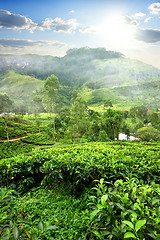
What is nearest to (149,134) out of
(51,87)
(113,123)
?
(113,123)

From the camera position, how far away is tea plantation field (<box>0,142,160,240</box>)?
1.57 metres

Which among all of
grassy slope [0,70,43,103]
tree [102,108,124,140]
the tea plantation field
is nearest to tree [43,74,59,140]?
tree [102,108,124,140]

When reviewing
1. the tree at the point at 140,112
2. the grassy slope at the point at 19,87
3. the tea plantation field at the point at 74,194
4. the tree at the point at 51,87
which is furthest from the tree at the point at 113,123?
the grassy slope at the point at 19,87

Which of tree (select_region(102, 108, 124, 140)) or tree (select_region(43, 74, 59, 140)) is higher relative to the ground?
tree (select_region(43, 74, 59, 140))

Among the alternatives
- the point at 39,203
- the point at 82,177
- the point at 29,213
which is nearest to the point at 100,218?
the point at 82,177

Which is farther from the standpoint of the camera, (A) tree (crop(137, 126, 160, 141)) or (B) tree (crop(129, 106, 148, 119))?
(B) tree (crop(129, 106, 148, 119))

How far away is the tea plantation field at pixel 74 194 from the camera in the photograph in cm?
157

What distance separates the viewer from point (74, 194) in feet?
10.3

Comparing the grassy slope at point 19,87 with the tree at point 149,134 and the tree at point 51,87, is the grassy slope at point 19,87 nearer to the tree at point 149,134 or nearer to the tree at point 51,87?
the tree at point 51,87

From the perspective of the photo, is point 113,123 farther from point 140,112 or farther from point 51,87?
point 140,112

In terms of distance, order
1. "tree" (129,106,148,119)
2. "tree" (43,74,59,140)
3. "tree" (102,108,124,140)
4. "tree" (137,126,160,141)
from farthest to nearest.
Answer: "tree" (129,106,148,119) < "tree" (137,126,160,141) < "tree" (43,74,59,140) < "tree" (102,108,124,140)

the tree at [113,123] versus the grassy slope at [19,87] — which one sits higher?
the grassy slope at [19,87]

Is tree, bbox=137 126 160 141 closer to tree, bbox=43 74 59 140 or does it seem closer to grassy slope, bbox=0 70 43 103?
tree, bbox=43 74 59 140

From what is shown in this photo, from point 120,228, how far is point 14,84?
17104cm
